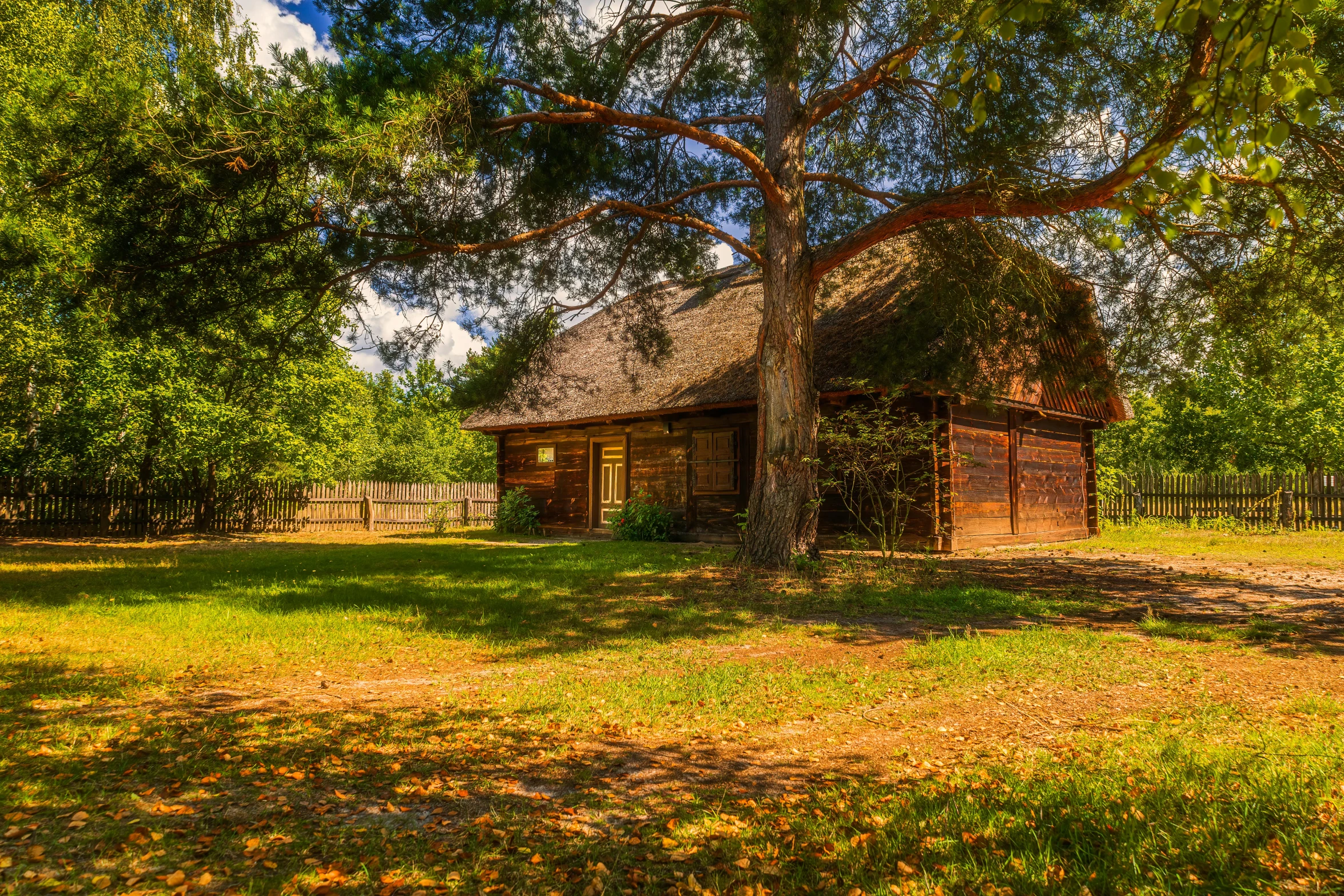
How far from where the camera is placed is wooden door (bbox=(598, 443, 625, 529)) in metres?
19.8

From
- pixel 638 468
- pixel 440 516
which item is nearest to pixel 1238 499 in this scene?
pixel 638 468

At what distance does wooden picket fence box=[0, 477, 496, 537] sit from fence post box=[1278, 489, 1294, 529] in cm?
2368

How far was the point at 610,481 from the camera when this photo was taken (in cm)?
2014

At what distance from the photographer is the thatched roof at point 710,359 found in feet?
46.1

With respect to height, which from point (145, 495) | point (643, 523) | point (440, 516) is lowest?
point (440, 516)

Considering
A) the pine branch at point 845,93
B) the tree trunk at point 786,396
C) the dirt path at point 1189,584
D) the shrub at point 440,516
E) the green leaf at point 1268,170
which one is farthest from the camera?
the shrub at point 440,516

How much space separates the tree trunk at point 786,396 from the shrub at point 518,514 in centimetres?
1126

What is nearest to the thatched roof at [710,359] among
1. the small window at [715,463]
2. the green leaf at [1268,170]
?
the small window at [715,463]

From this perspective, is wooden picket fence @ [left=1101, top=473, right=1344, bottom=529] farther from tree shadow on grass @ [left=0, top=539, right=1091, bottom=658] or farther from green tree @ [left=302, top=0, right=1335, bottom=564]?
tree shadow on grass @ [left=0, top=539, right=1091, bottom=658]

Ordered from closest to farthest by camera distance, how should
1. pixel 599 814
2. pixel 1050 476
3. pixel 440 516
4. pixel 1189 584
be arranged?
1. pixel 599 814
2. pixel 1189 584
3. pixel 1050 476
4. pixel 440 516

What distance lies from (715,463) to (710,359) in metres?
2.59

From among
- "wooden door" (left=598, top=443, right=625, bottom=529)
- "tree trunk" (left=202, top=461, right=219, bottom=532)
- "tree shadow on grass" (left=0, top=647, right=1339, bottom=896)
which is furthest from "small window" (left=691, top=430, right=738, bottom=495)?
"tree trunk" (left=202, top=461, right=219, bottom=532)

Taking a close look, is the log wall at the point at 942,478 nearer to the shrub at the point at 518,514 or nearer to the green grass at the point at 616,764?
the shrub at the point at 518,514

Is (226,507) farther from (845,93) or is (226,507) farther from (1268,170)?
(1268,170)
